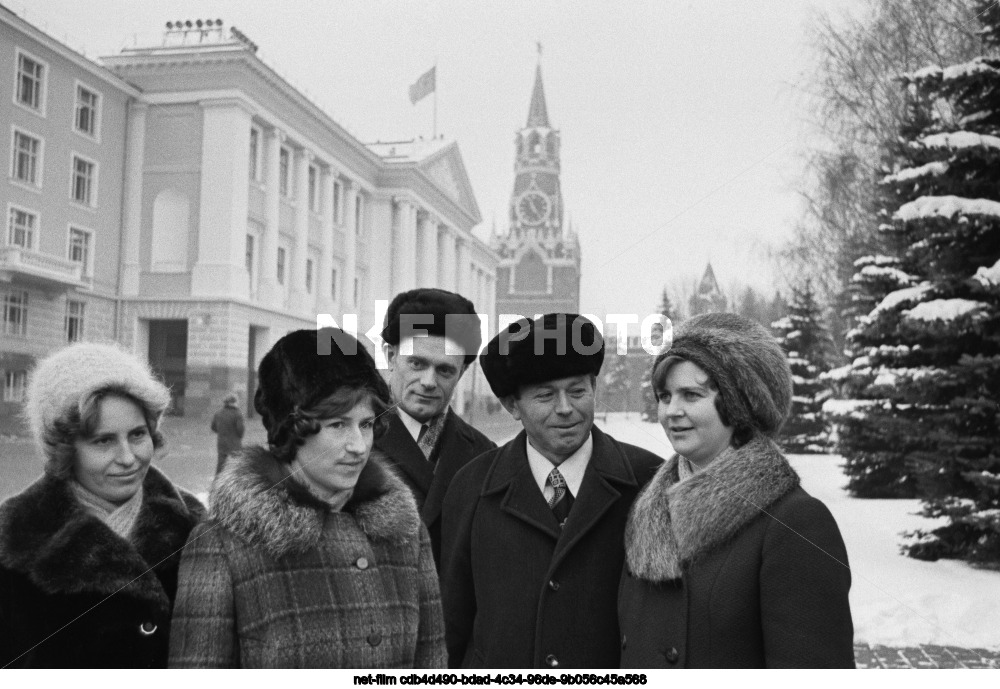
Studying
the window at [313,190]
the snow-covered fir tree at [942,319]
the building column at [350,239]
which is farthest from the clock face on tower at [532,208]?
the snow-covered fir tree at [942,319]

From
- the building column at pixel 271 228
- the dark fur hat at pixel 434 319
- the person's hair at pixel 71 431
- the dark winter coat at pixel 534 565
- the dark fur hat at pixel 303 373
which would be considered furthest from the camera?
the building column at pixel 271 228

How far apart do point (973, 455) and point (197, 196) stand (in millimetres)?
3750

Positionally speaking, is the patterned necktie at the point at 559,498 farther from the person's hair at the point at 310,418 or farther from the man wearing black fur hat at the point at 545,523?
the person's hair at the point at 310,418

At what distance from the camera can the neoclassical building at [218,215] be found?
3061mm

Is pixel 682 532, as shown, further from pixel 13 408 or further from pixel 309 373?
pixel 13 408

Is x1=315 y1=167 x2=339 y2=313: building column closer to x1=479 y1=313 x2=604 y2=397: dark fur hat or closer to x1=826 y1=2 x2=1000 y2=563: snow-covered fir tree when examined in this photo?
x1=479 y1=313 x2=604 y2=397: dark fur hat

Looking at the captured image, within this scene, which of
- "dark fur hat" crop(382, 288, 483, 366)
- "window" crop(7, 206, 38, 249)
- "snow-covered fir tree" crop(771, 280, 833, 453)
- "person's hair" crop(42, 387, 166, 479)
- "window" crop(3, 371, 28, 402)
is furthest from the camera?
"snow-covered fir tree" crop(771, 280, 833, 453)

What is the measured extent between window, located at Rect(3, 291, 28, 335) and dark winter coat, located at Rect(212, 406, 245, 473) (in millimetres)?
760

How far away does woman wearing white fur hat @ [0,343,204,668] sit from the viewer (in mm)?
1328

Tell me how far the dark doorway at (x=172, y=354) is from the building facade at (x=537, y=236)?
127cm

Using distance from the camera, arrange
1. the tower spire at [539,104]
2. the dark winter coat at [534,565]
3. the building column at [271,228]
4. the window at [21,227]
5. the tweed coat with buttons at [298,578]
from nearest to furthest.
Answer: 1. the tweed coat with buttons at [298,578]
2. the dark winter coat at [534,565]
3. the window at [21,227]
4. the building column at [271,228]
5. the tower spire at [539,104]

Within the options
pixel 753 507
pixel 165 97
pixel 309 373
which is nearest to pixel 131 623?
pixel 309 373

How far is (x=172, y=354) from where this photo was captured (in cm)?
307

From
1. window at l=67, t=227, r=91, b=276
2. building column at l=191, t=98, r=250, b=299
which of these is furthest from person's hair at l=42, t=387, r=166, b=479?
window at l=67, t=227, r=91, b=276
